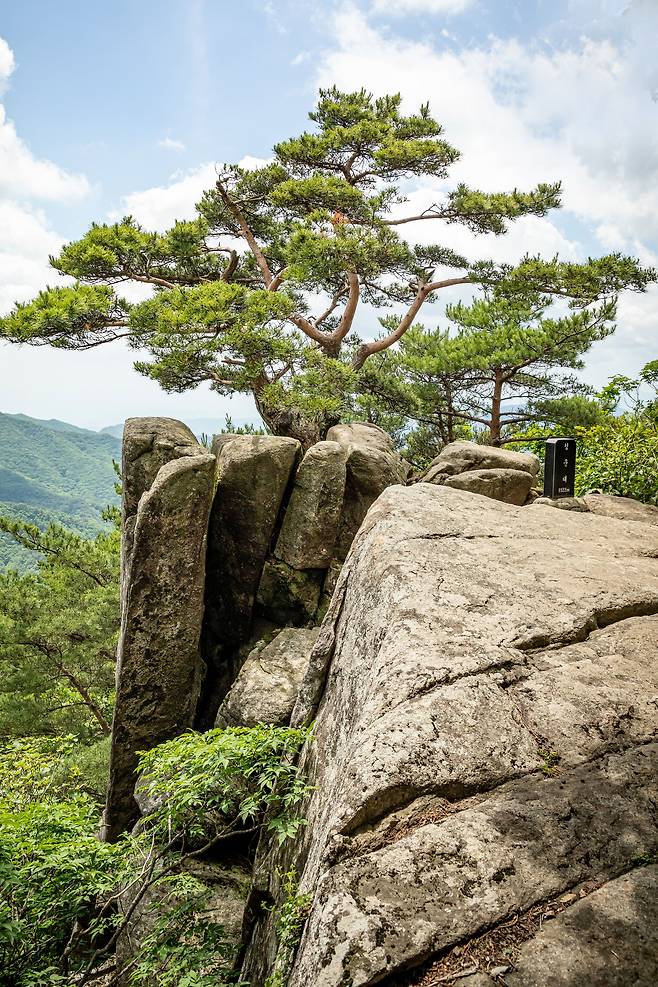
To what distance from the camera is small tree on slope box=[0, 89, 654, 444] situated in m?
13.3

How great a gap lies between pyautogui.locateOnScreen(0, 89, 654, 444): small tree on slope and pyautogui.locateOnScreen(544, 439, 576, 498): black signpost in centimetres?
451

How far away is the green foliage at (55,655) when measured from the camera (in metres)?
16.8

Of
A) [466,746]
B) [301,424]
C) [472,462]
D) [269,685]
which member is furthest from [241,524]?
[466,746]

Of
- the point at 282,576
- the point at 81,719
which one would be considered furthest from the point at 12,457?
the point at 282,576

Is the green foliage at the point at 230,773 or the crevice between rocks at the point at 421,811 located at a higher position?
the crevice between rocks at the point at 421,811

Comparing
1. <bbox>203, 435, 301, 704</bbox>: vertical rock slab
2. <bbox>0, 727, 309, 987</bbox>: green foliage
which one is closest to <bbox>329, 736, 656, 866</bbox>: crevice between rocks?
<bbox>0, 727, 309, 987</bbox>: green foliage

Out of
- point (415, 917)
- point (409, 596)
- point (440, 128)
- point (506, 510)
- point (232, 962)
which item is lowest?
point (232, 962)

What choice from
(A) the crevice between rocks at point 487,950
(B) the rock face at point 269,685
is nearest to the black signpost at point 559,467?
(B) the rock face at point 269,685

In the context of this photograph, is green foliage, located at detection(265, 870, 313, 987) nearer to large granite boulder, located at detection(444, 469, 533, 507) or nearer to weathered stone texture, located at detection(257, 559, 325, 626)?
weathered stone texture, located at detection(257, 559, 325, 626)

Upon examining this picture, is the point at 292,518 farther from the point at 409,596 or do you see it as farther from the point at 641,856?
the point at 641,856

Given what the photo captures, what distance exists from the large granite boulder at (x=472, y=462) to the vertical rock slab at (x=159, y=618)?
15.3 ft

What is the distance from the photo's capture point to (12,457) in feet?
479

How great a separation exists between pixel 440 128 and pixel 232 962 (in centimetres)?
1798

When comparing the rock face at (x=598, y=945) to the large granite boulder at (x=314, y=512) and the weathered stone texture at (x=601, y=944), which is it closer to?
the weathered stone texture at (x=601, y=944)
